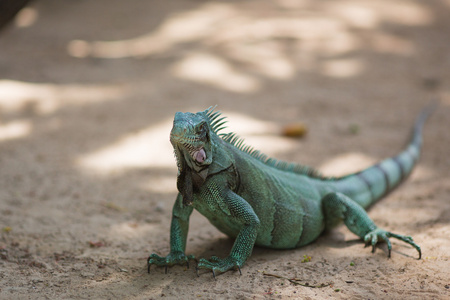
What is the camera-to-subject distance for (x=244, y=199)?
13.0ft

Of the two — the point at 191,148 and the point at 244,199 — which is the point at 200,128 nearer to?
the point at 191,148

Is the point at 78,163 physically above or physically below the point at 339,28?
below

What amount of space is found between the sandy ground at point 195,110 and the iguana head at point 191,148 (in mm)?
779

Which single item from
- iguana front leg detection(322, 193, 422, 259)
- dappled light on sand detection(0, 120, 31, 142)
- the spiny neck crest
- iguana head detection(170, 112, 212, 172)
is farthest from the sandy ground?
iguana head detection(170, 112, 212, 172)

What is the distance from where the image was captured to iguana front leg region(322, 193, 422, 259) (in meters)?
4.31

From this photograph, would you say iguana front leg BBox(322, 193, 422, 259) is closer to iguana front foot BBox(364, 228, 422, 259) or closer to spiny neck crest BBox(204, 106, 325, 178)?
iguana front foot BBox(364, 228, 422, 259)

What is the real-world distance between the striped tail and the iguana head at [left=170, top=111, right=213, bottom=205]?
6.33 feet

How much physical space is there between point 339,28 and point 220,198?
333 inches

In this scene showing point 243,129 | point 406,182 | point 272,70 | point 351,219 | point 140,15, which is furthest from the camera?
point 140,15

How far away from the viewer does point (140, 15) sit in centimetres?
1295

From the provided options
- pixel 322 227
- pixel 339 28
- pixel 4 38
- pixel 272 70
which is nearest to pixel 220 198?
pixel 322 227

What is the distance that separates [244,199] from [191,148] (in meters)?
0.74

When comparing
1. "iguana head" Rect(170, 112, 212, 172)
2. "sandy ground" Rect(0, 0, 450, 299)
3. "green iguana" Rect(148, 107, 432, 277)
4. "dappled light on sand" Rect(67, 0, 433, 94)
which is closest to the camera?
"iguana head" Rect(170, 112, 212, 172)

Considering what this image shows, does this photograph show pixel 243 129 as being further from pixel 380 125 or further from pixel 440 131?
pixel 440 131
